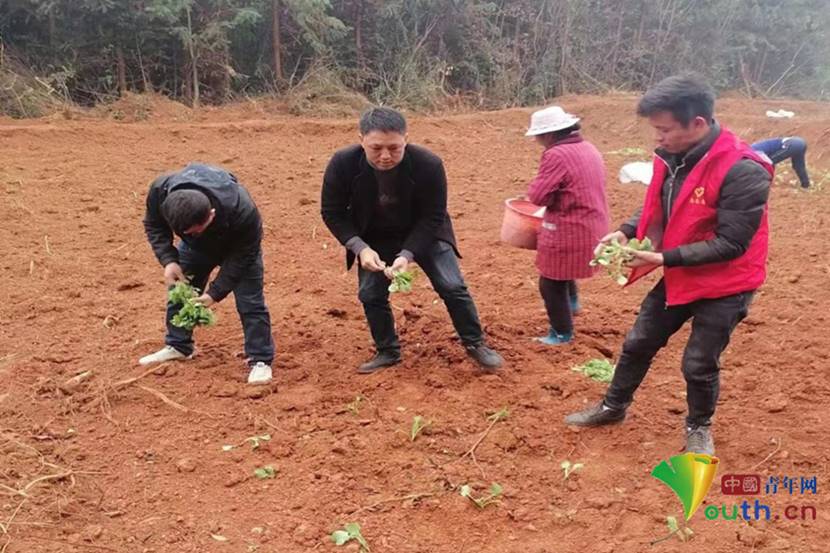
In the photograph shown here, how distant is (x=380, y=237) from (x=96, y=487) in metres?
1.86

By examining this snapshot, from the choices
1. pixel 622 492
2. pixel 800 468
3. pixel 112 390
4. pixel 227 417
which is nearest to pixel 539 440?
pixel 622 492

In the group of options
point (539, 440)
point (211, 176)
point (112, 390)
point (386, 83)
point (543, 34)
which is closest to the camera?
point (539, 440)

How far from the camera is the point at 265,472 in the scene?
Answer: 11.2ft

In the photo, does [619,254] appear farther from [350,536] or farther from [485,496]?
[350,536]

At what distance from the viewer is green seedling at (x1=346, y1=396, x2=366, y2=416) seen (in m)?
3.93

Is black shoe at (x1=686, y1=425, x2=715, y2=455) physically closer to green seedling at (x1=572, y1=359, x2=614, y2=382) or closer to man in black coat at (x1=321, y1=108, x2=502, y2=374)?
green seedling at (x1=572, y1=359, x2=614, y2=382)

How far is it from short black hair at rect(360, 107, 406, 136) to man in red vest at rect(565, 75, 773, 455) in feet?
3.71

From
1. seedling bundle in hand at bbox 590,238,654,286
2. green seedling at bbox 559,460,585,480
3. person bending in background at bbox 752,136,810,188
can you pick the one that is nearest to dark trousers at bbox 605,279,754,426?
seedling bundle in hand at bbox 590,238,654,286

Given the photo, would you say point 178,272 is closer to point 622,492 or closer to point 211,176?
point 211,176

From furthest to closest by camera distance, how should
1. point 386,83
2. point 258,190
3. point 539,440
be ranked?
point 386,83, point 258,190, point 539,440

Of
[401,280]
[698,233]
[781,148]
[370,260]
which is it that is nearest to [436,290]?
[401,280]

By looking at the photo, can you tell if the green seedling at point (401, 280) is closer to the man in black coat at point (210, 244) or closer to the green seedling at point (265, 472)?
the man in black coat at point (210, 244)

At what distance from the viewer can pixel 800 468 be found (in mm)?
3344

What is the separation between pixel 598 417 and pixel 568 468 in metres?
0.42
